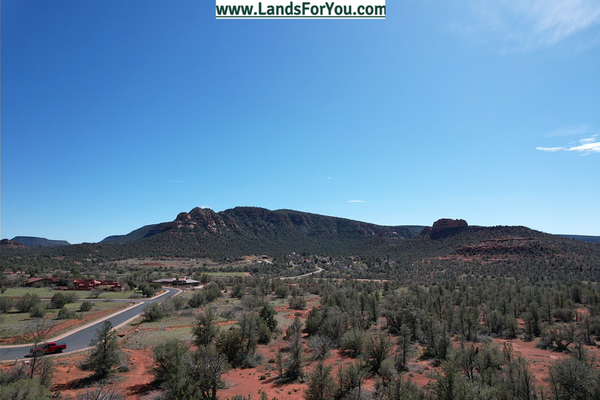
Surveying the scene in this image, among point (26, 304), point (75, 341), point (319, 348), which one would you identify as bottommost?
point (319, 348)

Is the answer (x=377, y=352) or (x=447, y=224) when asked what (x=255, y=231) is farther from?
(x=377, y=352)

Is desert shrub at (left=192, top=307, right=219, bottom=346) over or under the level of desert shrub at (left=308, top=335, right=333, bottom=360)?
over

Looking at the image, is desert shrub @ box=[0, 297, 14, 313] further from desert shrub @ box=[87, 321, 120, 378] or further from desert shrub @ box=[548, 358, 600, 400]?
desert shrub @ box=[548, 358, 600, 400]

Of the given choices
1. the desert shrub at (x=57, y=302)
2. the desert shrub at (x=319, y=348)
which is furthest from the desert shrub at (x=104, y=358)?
the desert shrub at (x=57, y=302)

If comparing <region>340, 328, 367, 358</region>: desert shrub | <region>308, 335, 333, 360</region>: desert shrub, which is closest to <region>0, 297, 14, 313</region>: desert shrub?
<region>308, 335, 333, 360</region>: desert shrub

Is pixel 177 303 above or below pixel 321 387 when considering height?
below

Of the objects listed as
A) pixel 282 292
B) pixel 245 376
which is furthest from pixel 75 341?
pixel 282 292

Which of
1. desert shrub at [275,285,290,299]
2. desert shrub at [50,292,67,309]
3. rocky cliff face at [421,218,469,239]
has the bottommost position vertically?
desert shrub at [275,285,290,299]

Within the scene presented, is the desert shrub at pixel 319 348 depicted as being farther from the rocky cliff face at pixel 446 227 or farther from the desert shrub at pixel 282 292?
the rocky cliff face at pixel 446 227

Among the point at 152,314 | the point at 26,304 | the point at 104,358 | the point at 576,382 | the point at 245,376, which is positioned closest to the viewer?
the point at 576,382

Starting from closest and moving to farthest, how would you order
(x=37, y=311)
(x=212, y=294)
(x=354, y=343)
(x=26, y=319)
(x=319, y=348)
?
(x=319, y=348) → (x=354, y=343) → (x=26, y=319) → (x=37, y=311) → (x=212, y=294)

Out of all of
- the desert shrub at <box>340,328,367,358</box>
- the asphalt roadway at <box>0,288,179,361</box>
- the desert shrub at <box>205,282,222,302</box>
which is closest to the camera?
the asphalt roadway at <box>0,288,179,361</box>

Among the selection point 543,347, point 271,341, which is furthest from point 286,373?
point 543,347

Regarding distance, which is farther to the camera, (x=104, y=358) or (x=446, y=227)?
(x=446, y=227)
